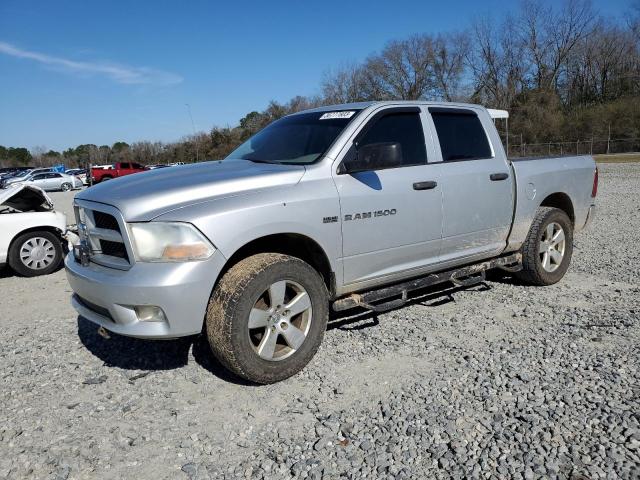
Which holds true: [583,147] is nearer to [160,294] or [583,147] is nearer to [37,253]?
[37,253]

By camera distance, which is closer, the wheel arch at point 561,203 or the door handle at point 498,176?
the door handle at point 498,176

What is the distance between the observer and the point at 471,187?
15.5 feet

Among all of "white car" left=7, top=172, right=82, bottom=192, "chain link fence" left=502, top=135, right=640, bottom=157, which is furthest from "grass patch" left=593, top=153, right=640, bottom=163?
"white car" left=7, top=172, right=82, bottom=192

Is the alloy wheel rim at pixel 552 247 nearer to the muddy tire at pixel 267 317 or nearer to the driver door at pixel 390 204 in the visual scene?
the driver door at pixel 390 204

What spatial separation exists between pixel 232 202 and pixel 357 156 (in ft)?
3.69

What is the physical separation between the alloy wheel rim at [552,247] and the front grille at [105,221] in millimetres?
4314

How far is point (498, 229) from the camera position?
5.07 m

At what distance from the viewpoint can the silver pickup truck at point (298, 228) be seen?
10.6ft

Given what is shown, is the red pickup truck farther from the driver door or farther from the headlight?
the headlight

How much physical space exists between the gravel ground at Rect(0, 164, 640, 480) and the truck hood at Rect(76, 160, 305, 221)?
1.32 metres

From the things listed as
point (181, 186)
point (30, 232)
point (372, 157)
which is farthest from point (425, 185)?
point (30, 232)

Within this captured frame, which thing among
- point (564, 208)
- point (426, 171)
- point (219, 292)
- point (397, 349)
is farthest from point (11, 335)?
point (564, 208)

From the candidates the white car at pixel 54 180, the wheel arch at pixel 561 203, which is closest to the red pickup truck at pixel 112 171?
the white car at pixel 54 180

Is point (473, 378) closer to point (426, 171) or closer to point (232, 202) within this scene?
point (426, 171)
